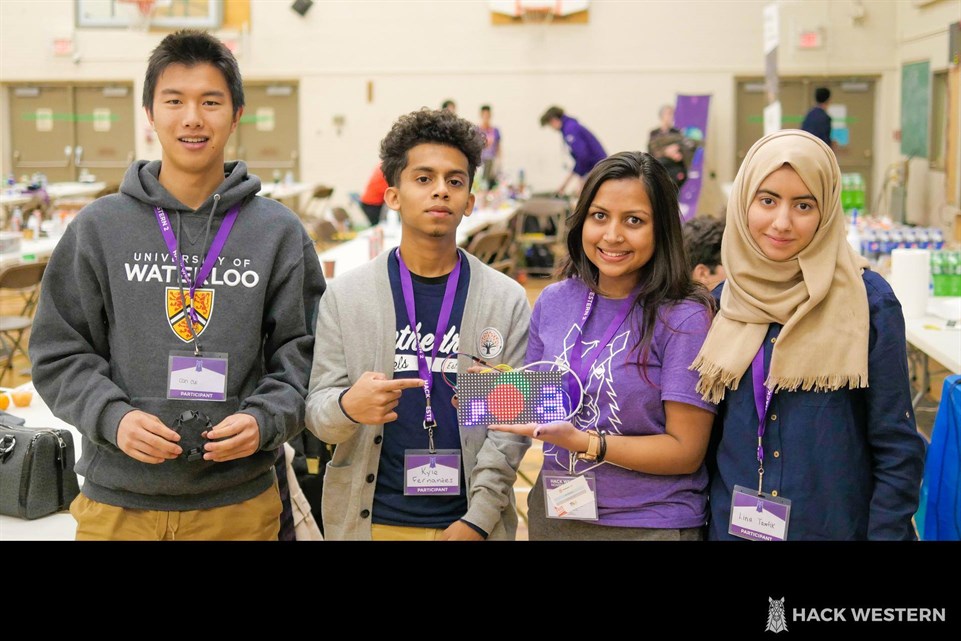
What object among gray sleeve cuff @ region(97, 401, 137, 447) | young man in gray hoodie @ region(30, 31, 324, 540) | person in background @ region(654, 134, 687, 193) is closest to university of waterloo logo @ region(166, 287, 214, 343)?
young man in gray hoodie @ region(30, 31, 324, 540)

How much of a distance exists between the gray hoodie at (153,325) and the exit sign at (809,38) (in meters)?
2.49

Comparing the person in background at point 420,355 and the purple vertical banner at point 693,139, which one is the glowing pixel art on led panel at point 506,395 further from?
the purple vertical banner at point 693,139

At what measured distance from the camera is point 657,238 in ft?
6.40

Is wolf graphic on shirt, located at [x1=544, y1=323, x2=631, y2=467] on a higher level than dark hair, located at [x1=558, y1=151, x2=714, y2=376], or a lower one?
lower

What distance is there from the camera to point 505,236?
7.36 meters

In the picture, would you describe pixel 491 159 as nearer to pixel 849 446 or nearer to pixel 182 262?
pixel 182 262

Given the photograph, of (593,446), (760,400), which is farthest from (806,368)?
(593,446)

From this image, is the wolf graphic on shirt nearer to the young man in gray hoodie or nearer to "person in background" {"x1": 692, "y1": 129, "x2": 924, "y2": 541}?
"person in background" {"x1": 692, "y1": 129, "x2": 924, "y2": 541}

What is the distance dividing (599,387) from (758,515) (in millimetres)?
389

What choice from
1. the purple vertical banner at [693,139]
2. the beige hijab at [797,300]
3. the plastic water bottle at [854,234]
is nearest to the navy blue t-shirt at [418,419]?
the beige hijab at [797,300]

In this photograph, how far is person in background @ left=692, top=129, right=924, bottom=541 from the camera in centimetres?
175

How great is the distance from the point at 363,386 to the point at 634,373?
54 centimetres
